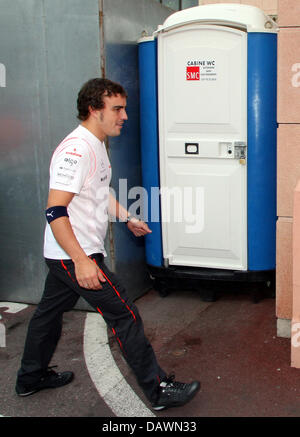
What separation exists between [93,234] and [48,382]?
1.05m

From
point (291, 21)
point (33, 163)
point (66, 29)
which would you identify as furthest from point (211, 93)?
point (33, 163)

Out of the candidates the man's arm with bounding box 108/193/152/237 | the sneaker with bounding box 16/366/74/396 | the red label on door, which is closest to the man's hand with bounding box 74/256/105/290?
the man's arm with bounding box 108/193/152/237

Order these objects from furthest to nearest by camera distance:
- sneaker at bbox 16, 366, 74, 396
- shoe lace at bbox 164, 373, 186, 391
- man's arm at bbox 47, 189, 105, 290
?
1. sneaker at bbox 16, 366, 74, 396
2. shoe lace at bbox 164, 373, 186, 391
3. man's arm at bbox 47, 189, 105, 290

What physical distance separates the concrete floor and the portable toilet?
33cm

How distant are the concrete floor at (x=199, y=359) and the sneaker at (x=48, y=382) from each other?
0.11 ft

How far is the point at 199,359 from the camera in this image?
12.7 ft

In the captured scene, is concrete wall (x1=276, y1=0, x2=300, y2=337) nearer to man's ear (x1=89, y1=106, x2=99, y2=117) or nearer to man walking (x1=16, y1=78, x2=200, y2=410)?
man walking (x1=16, y1=78, x2=200, y2=410)

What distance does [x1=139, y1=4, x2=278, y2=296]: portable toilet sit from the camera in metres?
4.36

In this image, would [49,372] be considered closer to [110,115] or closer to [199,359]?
[199,359]

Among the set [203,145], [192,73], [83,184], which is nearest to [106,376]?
[83,184]

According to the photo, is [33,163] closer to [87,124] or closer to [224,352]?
[87,124]

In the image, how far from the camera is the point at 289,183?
3975 mm

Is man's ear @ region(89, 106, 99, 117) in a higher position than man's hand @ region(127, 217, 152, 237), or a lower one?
higher

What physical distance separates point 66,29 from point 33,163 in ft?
3.68
